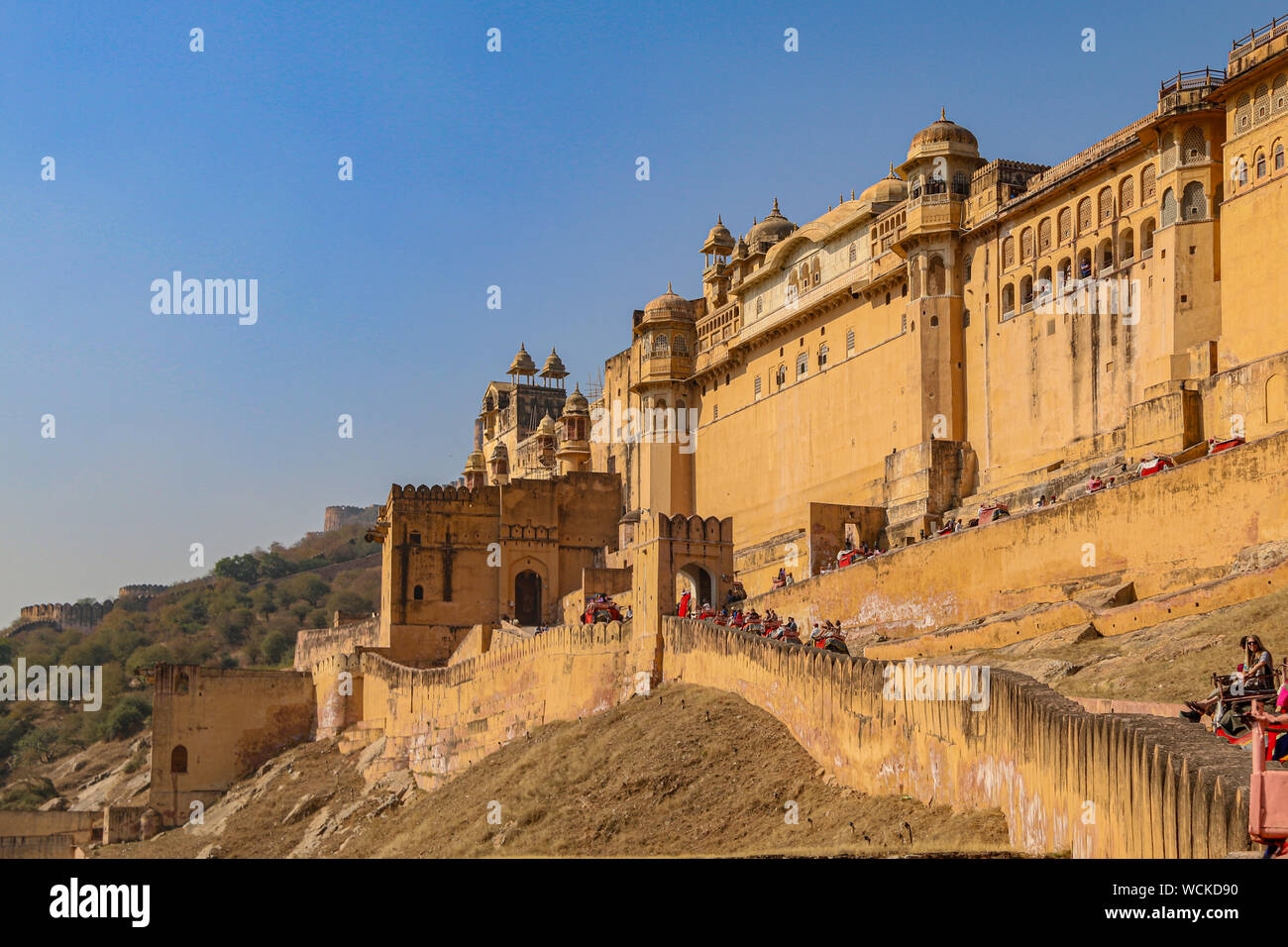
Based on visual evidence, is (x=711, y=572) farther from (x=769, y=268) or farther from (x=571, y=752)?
(x=769, y=268)

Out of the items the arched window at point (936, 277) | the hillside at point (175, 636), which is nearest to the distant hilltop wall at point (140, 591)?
the hillside at point (175, 636)

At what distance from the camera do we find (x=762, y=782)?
21750 millimetres

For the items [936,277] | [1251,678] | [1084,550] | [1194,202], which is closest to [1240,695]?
[1251,678]

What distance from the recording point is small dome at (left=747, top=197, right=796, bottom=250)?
55938 millimetres

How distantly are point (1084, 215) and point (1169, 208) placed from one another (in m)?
3.46

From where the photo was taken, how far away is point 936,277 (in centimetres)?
4191

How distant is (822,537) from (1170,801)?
28.9 metres

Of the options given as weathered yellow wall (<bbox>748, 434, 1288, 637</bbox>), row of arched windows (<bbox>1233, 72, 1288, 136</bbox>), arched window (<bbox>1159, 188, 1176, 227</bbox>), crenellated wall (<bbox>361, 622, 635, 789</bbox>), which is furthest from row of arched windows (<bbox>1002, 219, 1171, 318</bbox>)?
crenellated wall (<bbox>361, 622, 635, 789</bbox>)

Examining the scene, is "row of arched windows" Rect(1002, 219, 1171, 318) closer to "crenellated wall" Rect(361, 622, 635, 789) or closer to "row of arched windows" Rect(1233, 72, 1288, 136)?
"row of arched windows" Rect(1233, 72, 1288, 136)

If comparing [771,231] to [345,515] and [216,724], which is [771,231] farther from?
[345,515]

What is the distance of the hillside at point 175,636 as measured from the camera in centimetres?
7044

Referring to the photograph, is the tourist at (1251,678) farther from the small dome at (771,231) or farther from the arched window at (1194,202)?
the small dome at (771,231)

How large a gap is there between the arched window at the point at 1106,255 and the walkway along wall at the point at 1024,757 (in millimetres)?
15042
